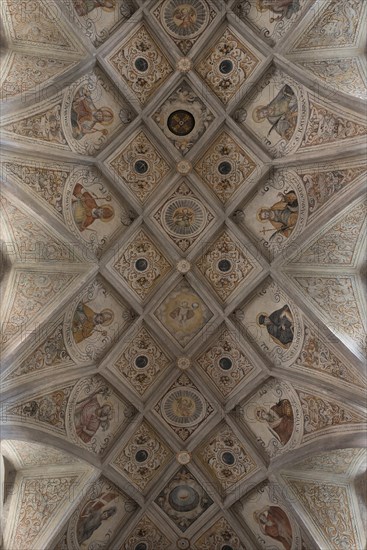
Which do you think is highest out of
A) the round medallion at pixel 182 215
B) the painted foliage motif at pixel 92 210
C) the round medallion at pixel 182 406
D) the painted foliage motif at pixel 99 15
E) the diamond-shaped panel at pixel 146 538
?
the painted foliage motif at pixel 99 15

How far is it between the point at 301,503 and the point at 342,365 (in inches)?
130

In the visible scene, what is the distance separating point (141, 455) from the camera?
17312 mm

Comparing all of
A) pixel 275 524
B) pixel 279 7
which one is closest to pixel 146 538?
pixel 275 524

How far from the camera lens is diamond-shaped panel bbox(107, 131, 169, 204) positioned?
16344 mm

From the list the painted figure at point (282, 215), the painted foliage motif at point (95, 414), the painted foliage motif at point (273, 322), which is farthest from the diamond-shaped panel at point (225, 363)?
the painted figure at point (282, 215)

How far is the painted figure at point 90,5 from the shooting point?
49.2 feet

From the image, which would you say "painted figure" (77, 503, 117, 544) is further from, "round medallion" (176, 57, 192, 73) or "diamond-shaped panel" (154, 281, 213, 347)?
"round medallion" (176, 57, 192, 73)

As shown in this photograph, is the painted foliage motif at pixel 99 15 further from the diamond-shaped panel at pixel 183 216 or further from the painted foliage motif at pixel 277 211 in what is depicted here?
the painted foliage motif at pixel 277 211

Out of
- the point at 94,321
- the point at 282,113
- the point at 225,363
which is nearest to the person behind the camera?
the point at 282,113

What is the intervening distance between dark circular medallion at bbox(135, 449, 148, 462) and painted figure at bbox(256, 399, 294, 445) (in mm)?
2744

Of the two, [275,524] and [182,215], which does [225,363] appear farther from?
[275,524]

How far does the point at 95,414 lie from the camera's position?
658 inches

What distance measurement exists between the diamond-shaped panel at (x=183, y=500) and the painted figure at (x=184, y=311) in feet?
11.3

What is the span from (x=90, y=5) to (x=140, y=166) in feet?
11.2
